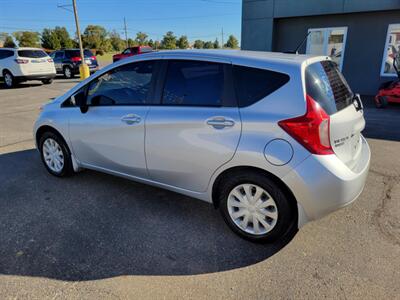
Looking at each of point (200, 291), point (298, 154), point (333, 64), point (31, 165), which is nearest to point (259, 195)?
point (298, 154)

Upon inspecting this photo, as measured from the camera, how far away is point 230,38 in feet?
329

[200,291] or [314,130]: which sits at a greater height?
[314,130]

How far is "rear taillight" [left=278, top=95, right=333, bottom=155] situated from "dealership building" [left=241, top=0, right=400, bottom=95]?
9.78 m

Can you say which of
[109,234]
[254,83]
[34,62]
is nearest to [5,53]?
[34,62]

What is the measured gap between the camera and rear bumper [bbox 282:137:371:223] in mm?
2273

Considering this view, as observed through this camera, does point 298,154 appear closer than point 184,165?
Yes

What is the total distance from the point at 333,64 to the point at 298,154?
3.96 ft

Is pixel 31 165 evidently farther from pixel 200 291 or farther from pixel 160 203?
pixel 200 291

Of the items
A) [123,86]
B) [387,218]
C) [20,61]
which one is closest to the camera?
[387,218]

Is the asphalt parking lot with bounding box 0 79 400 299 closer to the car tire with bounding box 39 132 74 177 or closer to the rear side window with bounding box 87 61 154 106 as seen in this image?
the car tire with bounding box 39 132 74 177

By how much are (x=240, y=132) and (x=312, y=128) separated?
561mm

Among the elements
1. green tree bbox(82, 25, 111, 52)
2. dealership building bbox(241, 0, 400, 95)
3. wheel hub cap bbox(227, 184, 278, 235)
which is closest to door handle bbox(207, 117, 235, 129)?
wheel hub cap bbox(227, 184, 278, 235)

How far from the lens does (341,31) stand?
11039mm

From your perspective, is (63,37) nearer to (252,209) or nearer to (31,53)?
(31,53)
